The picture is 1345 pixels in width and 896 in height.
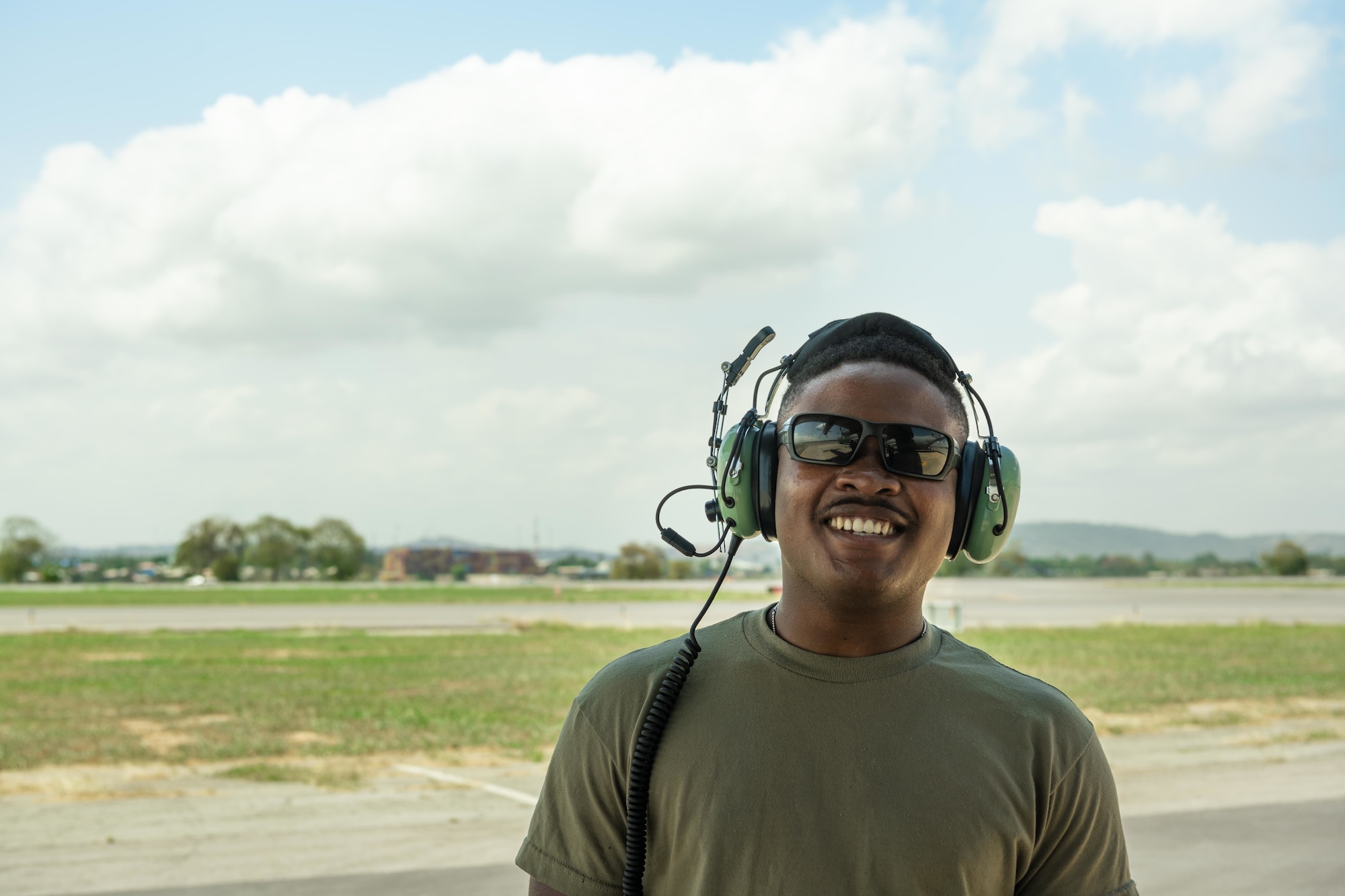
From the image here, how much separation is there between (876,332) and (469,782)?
8.69m

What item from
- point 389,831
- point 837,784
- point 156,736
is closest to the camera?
point 837,784

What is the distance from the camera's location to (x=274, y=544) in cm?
8388

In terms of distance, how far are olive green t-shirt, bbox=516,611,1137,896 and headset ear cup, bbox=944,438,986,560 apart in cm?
36

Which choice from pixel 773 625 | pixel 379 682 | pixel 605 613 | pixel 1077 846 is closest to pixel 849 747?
pixel 773 625

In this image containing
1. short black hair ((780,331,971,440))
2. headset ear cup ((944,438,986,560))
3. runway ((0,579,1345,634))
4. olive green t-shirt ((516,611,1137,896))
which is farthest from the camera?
runway ((0,579,1345,634))

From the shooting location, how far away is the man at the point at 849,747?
1.64 m

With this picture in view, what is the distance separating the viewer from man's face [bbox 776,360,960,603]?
185 cm

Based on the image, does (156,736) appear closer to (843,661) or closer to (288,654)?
(288,654)

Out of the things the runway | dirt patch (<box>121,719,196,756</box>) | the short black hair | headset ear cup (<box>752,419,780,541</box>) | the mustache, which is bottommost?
Result: the runway

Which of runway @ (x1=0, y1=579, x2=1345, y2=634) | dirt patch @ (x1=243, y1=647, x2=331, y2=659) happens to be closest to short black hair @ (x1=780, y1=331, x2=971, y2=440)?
dirt patch @ (x1=243, y1=647, x2=331, y2=659)

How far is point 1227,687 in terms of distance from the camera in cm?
1684

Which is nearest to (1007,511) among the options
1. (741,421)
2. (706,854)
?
(741,421)

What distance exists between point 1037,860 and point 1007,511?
748 millimetres

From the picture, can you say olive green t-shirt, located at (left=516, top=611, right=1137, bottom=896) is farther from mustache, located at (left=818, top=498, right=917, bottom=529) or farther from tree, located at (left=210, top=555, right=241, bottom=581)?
tree, located at (left=210, top=555, right=241, bottom=581)
